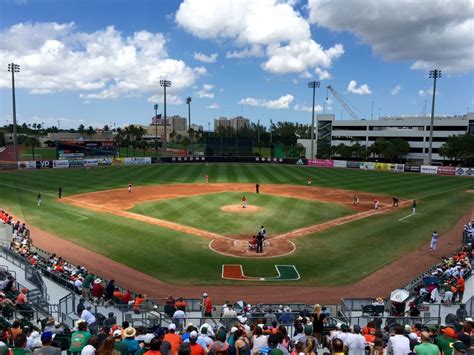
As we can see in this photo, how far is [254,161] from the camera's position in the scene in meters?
91.8

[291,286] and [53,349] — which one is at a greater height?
[53,349]

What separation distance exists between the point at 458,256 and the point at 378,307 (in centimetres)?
994

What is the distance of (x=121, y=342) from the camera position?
8289 mm

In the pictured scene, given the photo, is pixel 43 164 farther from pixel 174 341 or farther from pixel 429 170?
pixel 174 341

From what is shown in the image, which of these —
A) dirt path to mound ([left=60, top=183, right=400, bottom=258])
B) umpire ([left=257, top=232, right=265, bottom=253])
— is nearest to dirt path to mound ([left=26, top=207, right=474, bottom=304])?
umpire ([left=257, top=232, right=265, bottom=253])

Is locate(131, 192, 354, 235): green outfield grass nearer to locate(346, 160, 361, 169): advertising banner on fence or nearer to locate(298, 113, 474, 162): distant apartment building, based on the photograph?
locate(346, 160, 361, 169): advertising banner on fence

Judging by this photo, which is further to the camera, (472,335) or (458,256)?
(458,256)

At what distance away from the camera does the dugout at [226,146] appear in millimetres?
93438

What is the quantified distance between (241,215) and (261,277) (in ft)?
44.9

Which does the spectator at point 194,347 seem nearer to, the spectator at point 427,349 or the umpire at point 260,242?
the spectator at point 427,349

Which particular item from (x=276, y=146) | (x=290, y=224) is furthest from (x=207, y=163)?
(x=290, y=224)

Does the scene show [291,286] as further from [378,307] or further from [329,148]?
[329,148]

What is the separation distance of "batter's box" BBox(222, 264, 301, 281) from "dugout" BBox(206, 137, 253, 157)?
71.2 metres

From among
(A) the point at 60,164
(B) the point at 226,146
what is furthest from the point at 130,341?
(B) the point at 226,146
